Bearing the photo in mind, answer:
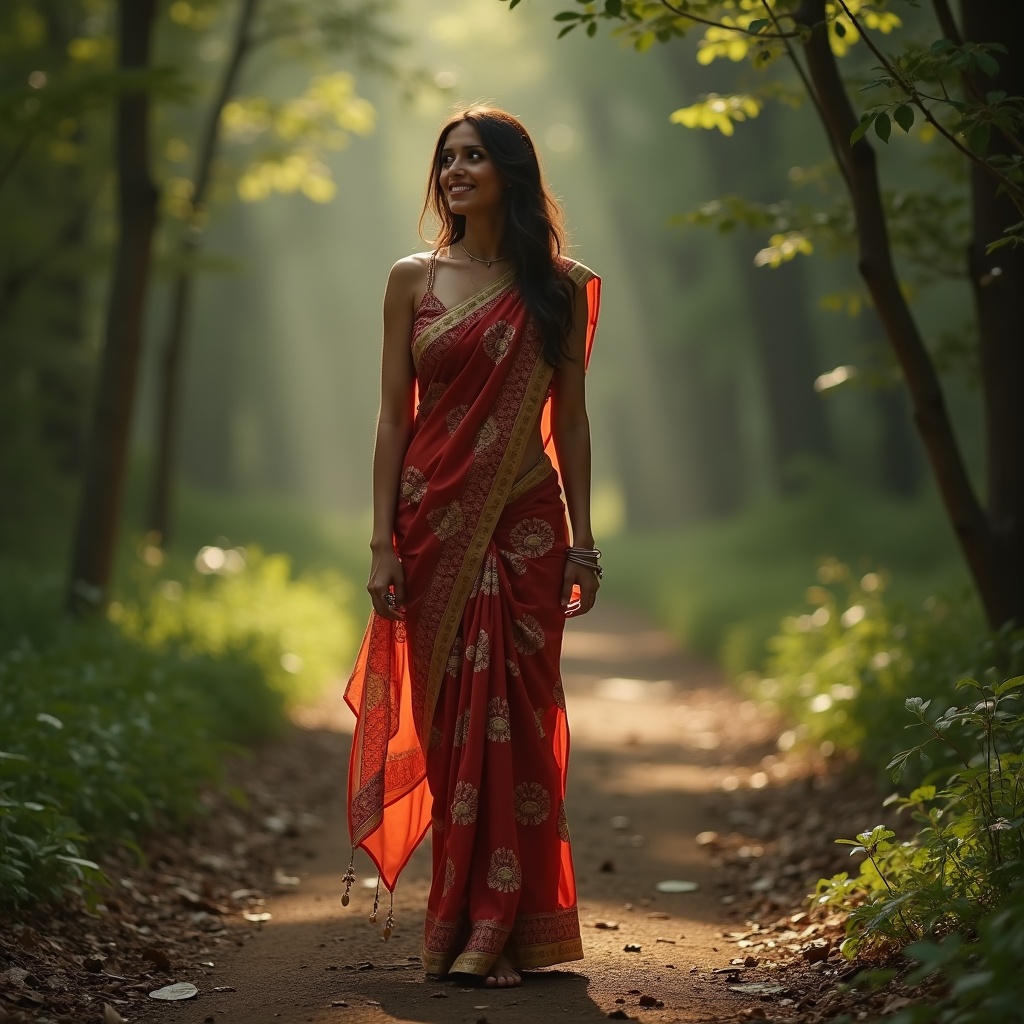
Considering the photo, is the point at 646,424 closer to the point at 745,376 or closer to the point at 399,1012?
the point at 745,376

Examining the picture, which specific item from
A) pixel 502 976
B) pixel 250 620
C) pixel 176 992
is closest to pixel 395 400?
pixel 502 976

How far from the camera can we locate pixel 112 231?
15.0 m

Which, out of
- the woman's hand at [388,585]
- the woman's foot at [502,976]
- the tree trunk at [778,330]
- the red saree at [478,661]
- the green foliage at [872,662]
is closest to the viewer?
the woman's foot at [502,976]

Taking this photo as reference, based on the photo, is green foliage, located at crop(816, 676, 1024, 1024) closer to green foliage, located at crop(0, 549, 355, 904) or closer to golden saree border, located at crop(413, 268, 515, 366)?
golden saree border, located at crop(413, 268, 515, 366)

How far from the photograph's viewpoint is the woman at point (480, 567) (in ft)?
12.3

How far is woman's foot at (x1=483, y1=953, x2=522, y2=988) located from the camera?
142 inches

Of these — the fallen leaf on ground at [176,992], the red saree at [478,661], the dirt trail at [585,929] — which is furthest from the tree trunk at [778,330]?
the fallen leaf on ground at [176,992]

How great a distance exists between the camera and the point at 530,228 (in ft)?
13.0

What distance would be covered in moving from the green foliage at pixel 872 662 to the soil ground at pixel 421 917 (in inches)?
11.3

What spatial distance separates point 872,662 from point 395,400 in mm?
4147

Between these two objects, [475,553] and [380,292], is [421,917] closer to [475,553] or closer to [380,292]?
[475,553]

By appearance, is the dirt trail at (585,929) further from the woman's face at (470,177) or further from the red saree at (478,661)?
the woman's face at (470,177)

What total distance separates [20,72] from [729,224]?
8466mm

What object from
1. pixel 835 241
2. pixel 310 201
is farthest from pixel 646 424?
pixel 835 241
